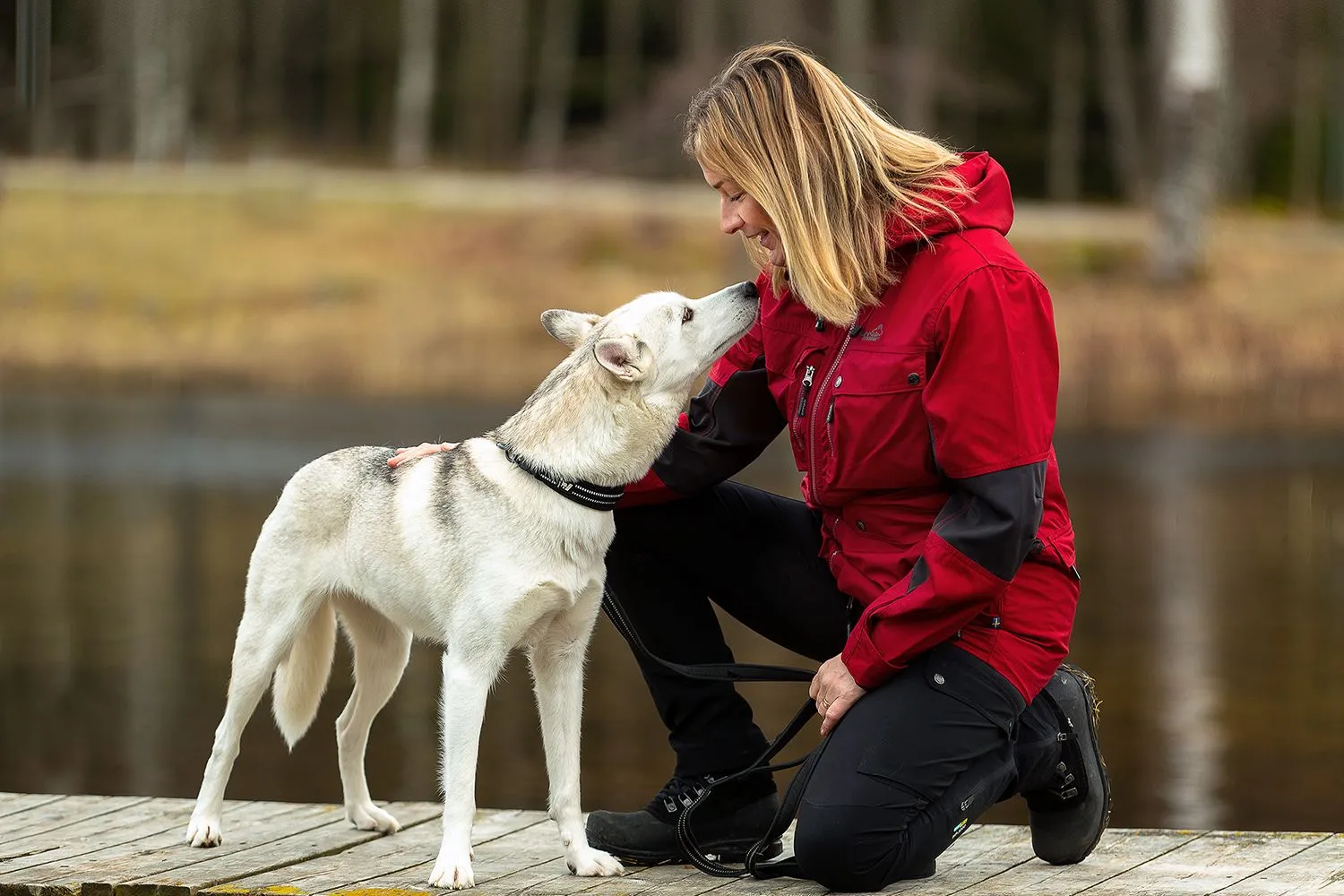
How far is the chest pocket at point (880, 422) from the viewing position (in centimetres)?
411

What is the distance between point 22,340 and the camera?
22438 millimetres

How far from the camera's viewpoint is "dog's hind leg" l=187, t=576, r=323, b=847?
4676 millimetres

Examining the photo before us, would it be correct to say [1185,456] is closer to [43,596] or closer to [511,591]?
[43,596]

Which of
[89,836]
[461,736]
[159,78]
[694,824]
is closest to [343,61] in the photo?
[159,78]

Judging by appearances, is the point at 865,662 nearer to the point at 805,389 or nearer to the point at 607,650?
the point at 805,389

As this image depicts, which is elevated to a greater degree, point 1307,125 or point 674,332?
point 1307,125

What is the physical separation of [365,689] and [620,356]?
52.4 inches

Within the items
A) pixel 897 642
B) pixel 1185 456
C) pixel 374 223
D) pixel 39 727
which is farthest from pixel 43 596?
pixel 374 223

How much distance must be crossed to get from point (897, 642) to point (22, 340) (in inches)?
812

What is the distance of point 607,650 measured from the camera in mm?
9164

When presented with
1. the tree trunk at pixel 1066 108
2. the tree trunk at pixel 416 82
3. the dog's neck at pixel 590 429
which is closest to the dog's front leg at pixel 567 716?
the dog's neck at pixel 590 429

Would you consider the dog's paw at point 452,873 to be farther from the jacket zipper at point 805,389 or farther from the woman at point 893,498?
the jacket zipper at point 805,389

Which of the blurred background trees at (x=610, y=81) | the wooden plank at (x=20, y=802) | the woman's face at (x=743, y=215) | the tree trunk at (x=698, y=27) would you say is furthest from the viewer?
the tree trunk at (x=698, y=27)

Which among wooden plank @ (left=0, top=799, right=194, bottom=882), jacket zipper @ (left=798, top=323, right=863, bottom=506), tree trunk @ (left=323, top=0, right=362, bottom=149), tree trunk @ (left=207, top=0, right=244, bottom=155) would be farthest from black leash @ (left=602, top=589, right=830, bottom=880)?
tree trunk @ (left=323, top=0, right=362, bottom=149)
